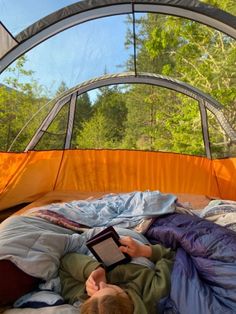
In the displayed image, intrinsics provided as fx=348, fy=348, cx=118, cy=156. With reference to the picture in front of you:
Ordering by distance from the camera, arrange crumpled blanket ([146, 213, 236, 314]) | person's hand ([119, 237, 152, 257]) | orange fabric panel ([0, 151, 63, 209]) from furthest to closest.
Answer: orange fabric panel ([0, 151, 63, 209]), person's hand ([119, 237, 152, 257]), crumpled blanket ([146, 213, 236, 314])

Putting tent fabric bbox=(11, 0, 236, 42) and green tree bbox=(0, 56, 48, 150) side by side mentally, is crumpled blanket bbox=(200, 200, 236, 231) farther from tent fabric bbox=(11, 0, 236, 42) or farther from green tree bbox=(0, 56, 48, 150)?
green tree bbox=(0, 56, 48, 150)

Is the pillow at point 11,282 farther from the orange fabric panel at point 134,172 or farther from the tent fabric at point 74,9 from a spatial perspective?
the orange fabric panel at point 134,172

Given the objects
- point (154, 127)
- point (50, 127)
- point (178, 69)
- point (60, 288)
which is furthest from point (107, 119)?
point (60, 288)

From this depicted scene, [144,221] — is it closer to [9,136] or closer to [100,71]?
[100,71]

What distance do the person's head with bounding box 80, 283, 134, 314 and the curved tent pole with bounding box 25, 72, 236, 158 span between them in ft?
9.63

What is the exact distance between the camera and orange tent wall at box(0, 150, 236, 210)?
12.6 ft

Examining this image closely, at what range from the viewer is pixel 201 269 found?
157 cm

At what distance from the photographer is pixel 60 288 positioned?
157cm

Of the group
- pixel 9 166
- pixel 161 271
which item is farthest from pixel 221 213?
pixel 9 166

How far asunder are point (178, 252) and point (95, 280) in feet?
1.67

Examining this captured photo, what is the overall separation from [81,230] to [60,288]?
0.55 meters

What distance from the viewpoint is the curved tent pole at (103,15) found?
2.43 m

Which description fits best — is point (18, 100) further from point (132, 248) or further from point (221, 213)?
point (132, 248)

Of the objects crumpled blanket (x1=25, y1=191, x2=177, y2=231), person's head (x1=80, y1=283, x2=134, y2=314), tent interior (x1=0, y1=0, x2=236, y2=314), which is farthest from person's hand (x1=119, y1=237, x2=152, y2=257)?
tent interior (x1=0, y1=0, x2=236, y2=314)
